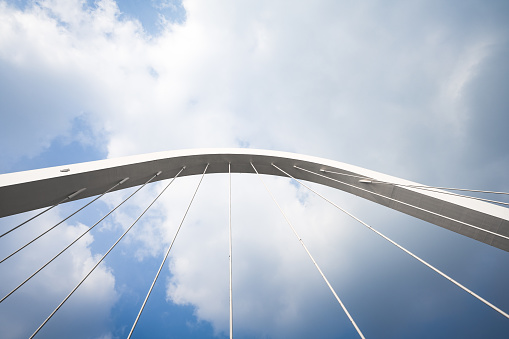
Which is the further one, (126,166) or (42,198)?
(126,166)

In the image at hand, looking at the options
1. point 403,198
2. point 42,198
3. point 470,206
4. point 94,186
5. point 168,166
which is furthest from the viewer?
point 168,166

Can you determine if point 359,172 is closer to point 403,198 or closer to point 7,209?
point 403,198

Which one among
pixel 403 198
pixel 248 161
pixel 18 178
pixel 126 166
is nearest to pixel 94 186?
pixel 126 166

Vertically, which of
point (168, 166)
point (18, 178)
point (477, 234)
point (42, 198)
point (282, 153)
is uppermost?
point (282, 153)

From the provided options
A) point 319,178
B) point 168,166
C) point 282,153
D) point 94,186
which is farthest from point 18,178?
point 319,178

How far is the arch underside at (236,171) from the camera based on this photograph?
402 cm

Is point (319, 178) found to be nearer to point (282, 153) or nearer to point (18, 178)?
point (282, 153)

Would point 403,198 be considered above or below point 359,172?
below

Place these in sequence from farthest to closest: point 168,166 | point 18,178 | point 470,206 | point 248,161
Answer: point 248,161
point 168,166
point 470,206
point 18,178

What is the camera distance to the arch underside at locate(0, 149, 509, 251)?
4.02m

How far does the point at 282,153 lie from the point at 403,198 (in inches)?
113

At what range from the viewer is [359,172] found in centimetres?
592

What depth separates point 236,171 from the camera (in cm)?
700

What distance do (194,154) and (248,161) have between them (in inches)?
54.2
